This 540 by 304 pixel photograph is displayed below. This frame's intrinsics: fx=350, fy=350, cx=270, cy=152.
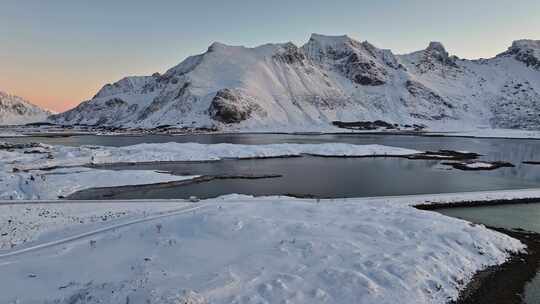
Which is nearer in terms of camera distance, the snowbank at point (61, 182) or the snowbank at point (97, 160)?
the snowbank at point (61, 182)

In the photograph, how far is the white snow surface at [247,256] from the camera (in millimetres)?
13938

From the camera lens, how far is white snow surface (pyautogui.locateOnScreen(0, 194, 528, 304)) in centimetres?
1394

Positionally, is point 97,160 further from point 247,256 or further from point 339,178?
point 247,256

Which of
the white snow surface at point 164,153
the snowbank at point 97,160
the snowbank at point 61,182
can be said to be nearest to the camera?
the snowbank at point 61,182

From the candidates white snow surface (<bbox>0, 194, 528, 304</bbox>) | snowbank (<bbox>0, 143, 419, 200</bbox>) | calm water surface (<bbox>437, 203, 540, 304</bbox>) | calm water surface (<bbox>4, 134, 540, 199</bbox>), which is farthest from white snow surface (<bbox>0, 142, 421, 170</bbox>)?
calm water surface (<bbox>437, 203, 540, 304</bbox>)

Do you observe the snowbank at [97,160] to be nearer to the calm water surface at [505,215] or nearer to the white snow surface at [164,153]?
the white snow surface at [164,153]

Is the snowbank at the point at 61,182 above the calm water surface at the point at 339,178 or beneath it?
above

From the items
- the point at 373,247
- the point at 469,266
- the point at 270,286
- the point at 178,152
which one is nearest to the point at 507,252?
the point at 469,266

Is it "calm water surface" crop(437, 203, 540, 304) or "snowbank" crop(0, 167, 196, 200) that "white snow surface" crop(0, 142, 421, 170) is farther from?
"calm water surface" crop(437, 203, 540, 304)

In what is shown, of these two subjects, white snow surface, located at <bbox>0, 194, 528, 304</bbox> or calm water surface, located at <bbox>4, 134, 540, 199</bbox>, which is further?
calm water surface, located at <bbox>4, 134, 540, 199</bbox>

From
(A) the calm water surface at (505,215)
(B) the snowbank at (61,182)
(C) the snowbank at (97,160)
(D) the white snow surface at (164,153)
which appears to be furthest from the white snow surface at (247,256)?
(D) the white snow surface at (164,153)

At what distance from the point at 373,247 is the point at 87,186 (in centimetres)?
3339

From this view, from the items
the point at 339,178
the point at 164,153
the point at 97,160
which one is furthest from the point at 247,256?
the point at 164,153

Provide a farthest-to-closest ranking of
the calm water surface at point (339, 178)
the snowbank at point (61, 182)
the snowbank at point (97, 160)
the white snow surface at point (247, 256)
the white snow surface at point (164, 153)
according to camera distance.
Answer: the white snow surface at point (164, 153)
the calm water surface at point (339, 178)
the snowbank at point (97, 160)
the snowbank at point (61, 182)
the white snow surface at point (247, 256)
